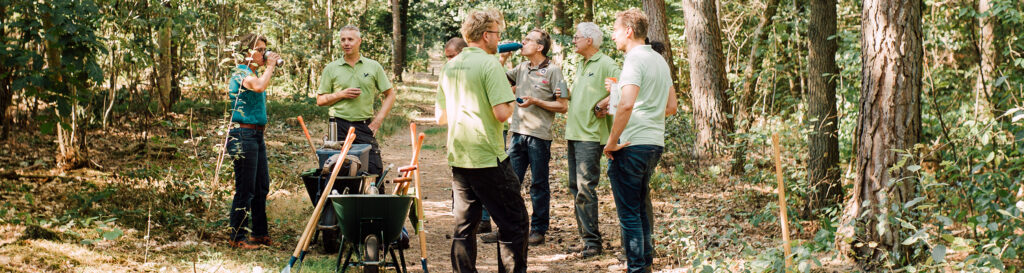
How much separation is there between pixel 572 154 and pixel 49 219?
13.9 feet

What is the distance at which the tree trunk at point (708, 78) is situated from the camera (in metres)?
9.84

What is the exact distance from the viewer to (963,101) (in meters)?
8.47

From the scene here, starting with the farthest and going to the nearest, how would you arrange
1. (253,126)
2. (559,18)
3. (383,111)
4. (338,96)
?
(559,18)
(383,111)
(338,96)
(253,126)

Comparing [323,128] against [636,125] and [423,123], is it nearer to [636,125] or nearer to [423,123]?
[423,123]

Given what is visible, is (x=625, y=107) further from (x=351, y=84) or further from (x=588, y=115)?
(x=351, y=84)

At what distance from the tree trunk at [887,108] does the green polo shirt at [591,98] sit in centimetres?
177

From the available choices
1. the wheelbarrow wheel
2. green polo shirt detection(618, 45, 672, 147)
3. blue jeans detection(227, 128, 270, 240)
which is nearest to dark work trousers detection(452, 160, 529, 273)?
the wheelbarrow wheel

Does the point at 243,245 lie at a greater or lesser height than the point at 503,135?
lesser

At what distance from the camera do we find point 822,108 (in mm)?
7242

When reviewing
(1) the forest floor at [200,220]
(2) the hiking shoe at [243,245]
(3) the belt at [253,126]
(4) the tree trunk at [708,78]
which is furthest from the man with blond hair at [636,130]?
(4) the tree trunk at [708,78]

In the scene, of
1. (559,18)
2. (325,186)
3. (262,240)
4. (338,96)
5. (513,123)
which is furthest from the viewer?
(559,18)

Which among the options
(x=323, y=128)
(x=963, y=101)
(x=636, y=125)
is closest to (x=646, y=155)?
(x=636, y=125)

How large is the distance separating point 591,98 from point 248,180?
2.72 m

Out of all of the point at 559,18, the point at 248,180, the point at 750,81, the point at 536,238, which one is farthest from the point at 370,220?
the point at 559,18
